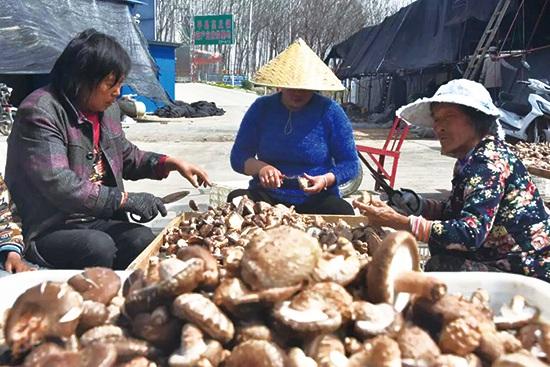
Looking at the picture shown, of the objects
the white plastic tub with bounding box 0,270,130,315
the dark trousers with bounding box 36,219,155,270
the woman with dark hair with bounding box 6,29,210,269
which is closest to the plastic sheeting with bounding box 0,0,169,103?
the woman with dark hair with bounding box 6,29,210,269

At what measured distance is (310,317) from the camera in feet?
4.38

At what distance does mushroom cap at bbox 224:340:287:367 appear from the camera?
1231 mm

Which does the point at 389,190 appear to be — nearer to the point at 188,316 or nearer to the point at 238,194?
the point at 238,194

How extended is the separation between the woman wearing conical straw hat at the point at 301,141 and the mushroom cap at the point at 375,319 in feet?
7.34

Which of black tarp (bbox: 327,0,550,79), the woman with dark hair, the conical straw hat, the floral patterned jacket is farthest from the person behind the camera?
black tarp (bbox: 327,0,550,79)

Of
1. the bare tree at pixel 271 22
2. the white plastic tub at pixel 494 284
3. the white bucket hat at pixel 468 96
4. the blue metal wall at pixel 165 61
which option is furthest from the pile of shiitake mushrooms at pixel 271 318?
the bare tree at pixel 271 22

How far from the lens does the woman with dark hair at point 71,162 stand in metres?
2.62

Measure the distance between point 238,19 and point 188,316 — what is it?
46.9 m

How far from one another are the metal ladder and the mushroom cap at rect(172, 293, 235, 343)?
1353 cm

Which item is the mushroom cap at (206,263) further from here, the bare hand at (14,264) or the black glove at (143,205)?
the black glove at (143,205)

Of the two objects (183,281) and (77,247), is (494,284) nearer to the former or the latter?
(183,281)

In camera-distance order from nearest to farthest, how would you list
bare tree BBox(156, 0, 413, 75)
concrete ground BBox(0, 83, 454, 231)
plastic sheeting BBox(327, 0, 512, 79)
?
concrete ground BBox(0, 83, 454, 231)
plastic sheeting BBox(327, 0, 512, 79)
bare tree BBox(156, 0, 413, 75)

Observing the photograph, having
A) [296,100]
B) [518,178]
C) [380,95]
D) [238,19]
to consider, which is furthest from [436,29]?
[238,19]

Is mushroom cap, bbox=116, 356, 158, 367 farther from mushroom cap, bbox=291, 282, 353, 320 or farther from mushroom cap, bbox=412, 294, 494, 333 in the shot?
mushroom cap, bbox=412, 294, 494, 333
